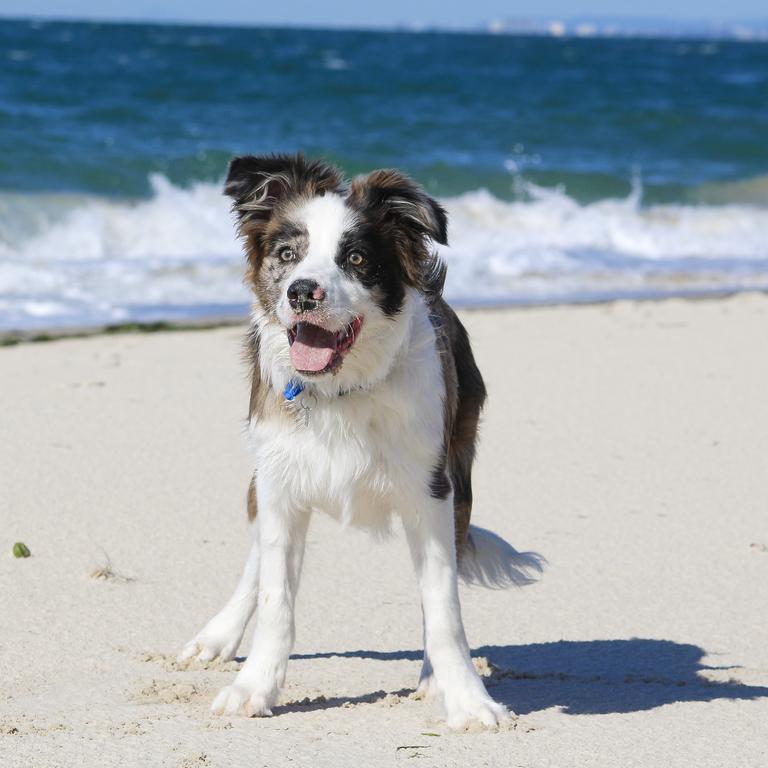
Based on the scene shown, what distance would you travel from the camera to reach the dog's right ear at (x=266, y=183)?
408cm

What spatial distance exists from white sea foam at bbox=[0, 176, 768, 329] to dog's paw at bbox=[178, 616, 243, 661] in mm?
7149

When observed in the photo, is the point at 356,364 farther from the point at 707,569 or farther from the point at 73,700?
A: the point at 707,569

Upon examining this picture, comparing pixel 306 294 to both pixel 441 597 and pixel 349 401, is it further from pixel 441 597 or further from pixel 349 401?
pixel 441 597

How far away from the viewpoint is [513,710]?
161 inches

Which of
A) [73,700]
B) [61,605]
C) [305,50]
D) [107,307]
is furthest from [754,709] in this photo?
[305,50]

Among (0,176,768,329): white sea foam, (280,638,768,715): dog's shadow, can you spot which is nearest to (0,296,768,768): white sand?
(280,638,768,715): dog's shadow

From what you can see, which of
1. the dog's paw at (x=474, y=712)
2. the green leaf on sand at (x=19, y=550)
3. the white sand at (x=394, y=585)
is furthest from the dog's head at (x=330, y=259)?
the green leaf on sand at (x=19, y=550)

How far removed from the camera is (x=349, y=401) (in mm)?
3982

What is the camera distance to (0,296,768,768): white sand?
148 inches

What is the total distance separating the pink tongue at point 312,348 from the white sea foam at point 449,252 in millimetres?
7794

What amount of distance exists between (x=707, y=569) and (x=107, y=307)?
25.9ft

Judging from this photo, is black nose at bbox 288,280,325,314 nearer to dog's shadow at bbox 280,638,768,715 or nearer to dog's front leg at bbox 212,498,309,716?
dog's front leg at bbox 212,498,309,716

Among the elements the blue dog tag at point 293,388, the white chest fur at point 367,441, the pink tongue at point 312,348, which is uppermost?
the pink tongue at point 312,348

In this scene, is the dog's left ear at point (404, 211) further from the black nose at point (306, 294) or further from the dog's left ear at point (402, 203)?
the black nose at point (306, 294)
